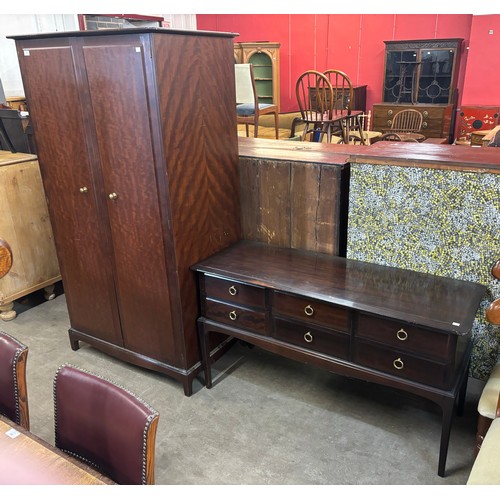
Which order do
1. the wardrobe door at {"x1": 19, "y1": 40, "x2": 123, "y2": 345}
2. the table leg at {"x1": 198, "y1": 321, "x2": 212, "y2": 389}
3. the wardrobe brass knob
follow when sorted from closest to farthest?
the wardrobe brass knob, the wardrobe door at {"x1": 19, "y1": 40, "x2": 123, "y2": 345}, the table leg at {"x1": 198, "y1": 321, "x2": 212, "y2": 389}

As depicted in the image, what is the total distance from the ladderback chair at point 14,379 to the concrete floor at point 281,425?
2.41 ft

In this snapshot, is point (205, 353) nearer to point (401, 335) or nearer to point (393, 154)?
point (401, 335)

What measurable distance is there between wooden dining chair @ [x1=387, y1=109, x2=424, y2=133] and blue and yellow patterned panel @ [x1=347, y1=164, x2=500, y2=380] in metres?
4.81

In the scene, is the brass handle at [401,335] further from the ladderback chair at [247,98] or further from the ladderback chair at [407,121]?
the ladderback chair at [407,121]

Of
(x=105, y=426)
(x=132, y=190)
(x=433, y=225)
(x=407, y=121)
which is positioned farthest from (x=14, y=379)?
(x=407, y=121)

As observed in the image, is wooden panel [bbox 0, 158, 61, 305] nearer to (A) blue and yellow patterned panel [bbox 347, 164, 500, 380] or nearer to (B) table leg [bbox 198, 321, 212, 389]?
(B) table leg [bbox 198, 321, 212, 389]

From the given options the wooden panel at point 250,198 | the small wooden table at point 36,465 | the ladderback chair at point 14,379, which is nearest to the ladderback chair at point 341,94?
the wooden panel at point 250,198

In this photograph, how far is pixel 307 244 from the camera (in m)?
2.42

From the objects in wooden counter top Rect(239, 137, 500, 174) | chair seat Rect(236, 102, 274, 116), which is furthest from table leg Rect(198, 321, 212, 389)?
chair seat Rect(236, 102, 274, 116)

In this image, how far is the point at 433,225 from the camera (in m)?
2.06

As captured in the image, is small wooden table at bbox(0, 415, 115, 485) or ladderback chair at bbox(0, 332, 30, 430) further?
ladderback chair at bbox(0, 332, 30, 430)

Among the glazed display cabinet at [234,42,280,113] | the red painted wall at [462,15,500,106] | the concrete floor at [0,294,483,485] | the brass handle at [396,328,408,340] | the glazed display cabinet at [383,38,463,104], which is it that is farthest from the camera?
the glazed display cabinet at [234,42,280,113]

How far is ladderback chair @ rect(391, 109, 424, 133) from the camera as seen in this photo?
653 cm

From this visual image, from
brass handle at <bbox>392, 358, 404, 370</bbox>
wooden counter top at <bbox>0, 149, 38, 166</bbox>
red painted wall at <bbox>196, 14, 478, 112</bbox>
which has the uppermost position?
red painted wall at <bbox>196, 14, 478, 112</bbox>
